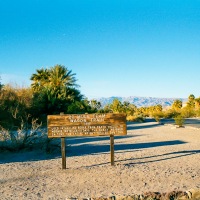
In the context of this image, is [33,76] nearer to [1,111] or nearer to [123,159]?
[1,111]

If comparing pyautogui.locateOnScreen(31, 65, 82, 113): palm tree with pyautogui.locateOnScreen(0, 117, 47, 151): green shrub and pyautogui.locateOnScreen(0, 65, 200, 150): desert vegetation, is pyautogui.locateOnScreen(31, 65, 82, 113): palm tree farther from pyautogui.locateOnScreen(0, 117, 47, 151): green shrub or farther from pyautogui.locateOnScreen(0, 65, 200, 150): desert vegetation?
pyautogui.locateOnScreen(0, 117, 47, 151): green shrub

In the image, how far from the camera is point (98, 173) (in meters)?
Result: 8.96

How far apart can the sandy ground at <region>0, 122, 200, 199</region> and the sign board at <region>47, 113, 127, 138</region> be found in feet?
3.26

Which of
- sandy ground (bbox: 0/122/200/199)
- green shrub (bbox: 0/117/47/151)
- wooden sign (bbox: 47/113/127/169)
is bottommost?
sandy ground (bbox: 0/122/200/199)

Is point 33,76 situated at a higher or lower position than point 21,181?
higher

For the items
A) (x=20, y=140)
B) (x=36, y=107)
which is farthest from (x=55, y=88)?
(x=20, y=140)

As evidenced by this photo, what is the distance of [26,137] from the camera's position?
13008 mm

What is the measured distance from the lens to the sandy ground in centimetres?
727

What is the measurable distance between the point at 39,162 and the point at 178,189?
5199mm

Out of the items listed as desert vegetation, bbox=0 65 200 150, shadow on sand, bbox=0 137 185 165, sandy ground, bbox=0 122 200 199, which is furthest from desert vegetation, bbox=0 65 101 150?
sandy ground, bbox=0 122 200 199

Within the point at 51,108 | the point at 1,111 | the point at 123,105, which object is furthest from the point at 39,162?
the point at 123,105

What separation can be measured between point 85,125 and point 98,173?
5.49 feet

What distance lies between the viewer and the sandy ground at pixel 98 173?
7270 mm

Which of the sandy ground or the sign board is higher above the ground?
the sign board
